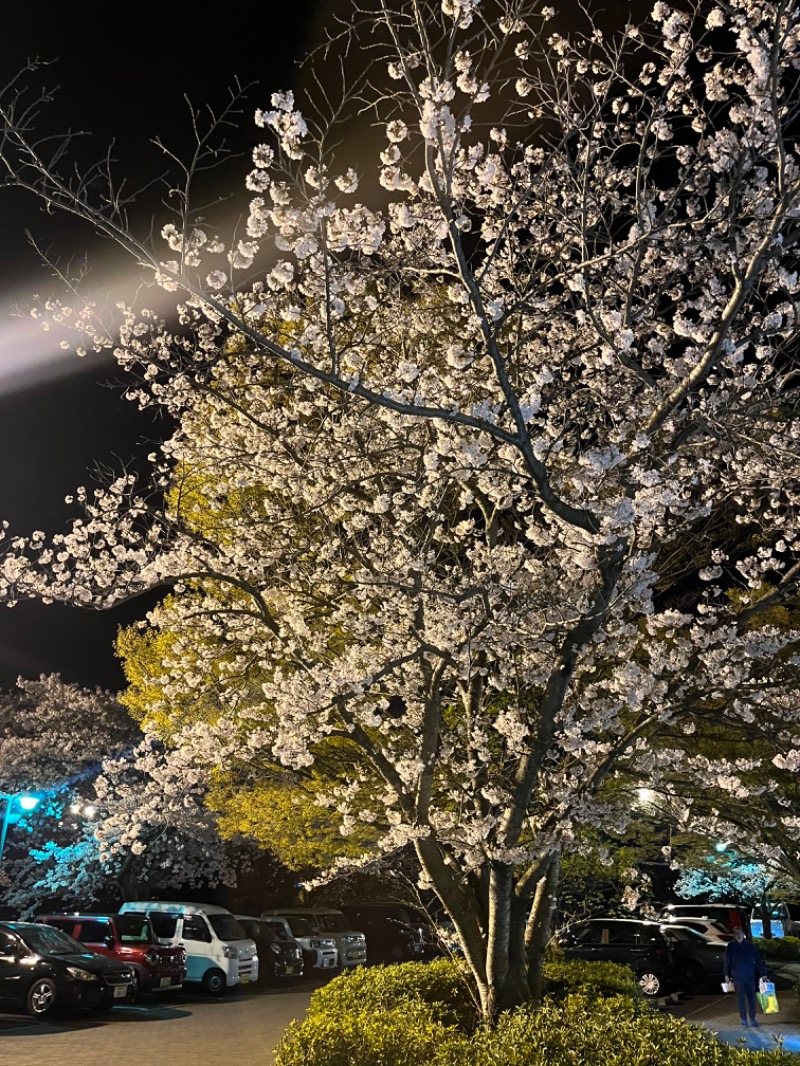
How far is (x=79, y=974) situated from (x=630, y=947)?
10.5 meters

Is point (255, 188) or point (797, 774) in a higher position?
point (255, 188)

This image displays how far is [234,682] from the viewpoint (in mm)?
9516

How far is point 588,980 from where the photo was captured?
11.0 meters

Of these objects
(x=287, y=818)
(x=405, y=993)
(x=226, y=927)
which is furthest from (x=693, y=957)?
(x=405, y=993)

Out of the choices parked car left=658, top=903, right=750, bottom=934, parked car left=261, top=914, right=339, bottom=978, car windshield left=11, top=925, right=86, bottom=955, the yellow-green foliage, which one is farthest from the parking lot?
parked car left=658, top=903, right=750, bottom=934

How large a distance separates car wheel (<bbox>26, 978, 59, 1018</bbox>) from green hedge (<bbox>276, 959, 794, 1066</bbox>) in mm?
6839

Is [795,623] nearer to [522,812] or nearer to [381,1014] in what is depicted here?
[522,812]

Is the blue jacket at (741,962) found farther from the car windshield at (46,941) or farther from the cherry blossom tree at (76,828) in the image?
the cherry blossom tree at (76,828)

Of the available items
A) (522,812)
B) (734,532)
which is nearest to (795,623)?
(734,532)

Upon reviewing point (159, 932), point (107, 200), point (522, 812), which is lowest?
point (159, 932)

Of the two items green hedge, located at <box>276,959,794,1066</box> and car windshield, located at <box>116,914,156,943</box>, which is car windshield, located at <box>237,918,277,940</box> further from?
green hedge, located at <box>276,959,794,1066</box>

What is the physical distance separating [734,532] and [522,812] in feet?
22.9

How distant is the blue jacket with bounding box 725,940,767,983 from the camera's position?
462 inches

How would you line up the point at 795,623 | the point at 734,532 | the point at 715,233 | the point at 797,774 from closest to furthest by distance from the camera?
the point at 715,233, the point at 734,532, the point at 797,774, the point at 795,623
